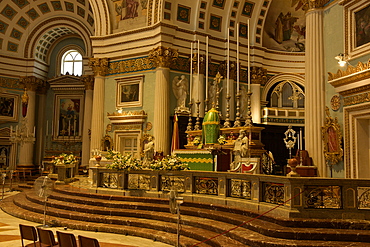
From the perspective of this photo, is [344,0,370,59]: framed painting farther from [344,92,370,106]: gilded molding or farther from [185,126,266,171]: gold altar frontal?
[185,126,266,171]: gold altar frontal

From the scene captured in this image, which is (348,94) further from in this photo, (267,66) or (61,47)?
(61,47)

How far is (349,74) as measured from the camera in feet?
32.9

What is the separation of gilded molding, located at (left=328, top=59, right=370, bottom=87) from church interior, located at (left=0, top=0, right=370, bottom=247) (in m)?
0.04

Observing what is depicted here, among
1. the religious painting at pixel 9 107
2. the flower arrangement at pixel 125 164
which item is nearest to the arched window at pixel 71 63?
the religious painting at pixel 9 107

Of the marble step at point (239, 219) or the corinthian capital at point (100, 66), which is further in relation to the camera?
the corinthian capital at point (100, 66)

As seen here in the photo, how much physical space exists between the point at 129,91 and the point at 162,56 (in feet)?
9.21

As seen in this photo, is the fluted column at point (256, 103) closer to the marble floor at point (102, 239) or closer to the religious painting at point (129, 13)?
the religious painting at point (129, 13)

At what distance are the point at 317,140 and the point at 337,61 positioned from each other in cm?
240

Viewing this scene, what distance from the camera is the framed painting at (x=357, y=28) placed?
999 centimetres

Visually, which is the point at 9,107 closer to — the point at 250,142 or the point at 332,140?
the point at 250,142

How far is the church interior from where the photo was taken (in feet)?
26.3

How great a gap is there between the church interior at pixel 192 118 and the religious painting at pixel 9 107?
9 centimetres

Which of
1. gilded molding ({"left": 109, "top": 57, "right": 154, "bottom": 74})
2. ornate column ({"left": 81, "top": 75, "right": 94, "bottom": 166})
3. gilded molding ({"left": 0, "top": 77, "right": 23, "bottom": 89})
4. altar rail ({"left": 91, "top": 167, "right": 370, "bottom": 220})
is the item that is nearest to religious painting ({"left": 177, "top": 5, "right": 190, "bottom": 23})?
gilded molding ({"left": 109, "top": 57, "right": 154, "bottom": 74})

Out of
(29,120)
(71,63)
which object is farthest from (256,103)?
(29,120)
